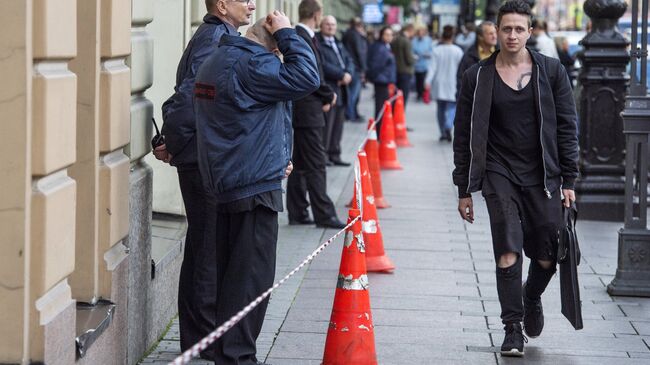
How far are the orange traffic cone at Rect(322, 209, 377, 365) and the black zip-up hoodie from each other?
877mm

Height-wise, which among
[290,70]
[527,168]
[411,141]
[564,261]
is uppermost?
[290,70]

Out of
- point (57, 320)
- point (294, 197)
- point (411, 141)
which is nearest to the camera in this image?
point (57, 320)

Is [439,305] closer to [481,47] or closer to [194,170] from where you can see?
[194,170]

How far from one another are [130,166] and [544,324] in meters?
2.74

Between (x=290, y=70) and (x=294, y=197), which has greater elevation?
(x=290, y=70)

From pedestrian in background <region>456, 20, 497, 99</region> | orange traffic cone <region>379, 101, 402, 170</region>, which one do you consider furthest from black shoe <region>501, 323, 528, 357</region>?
orange traffic cone <region>379, 101, 402, 170</region>

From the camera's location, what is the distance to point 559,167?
6863 mm

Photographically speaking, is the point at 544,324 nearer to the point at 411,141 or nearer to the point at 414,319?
the point at 414,319

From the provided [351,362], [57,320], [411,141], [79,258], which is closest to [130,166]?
[79,258]

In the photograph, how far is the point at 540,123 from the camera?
22.1 ft

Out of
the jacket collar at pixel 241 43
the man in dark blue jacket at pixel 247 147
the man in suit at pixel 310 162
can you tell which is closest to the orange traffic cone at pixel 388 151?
the man in suit at pixel 310 162

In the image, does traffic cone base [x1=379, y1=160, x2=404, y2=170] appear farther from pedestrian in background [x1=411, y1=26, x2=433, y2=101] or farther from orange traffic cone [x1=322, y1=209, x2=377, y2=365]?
pedestrian in background [x1=411, y1=26, x2=433, y2=101]

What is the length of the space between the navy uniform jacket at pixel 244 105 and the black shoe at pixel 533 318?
6.47ft

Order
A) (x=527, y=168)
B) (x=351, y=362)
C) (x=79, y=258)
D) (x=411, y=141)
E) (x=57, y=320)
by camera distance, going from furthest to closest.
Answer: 1. (x=411, y=141)
2. (x=527, y=168)
3. (x=351, y=362)
4. (x=79, y=258)
5. (x=57, y=320)
